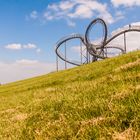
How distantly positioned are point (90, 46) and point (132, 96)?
103194 millimetres

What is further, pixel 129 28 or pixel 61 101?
pixel 129 28

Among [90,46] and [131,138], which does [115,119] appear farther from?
[90,46]

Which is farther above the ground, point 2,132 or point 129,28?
point 129,28

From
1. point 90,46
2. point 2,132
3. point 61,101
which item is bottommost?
point 2,132

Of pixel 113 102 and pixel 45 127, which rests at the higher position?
pixel 113 102

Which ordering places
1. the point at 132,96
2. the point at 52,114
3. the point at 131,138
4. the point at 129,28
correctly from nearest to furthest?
the point at 131,138 → the point at 132,96 → the point at 52,114 → the point at 129,28

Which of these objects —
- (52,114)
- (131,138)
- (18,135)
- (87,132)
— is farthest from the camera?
(52,114)

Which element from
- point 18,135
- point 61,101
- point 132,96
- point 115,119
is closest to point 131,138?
point 115,119

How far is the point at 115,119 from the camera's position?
24.2 feet

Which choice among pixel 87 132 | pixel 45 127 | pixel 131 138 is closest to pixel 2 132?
pixel 45 127

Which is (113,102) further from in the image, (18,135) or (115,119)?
(18,135)

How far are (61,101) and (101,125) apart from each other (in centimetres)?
390

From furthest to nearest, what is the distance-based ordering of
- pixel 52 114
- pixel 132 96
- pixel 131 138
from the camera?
pixel 52 114, pixel 132 96, pixel 131 138

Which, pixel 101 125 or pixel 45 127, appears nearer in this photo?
pixel 101 125
